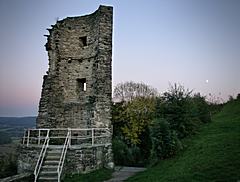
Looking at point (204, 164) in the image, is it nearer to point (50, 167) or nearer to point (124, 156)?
point (50, 167)

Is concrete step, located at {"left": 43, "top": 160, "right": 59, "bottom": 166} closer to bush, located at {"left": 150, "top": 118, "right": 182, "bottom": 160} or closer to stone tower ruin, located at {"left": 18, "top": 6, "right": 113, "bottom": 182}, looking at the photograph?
stone tower ruin, located at {"left": 18, "top": 6, "right": 113, "bottom": 182}

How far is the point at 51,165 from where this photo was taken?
40.6 ft

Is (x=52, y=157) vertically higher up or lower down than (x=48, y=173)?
higher up

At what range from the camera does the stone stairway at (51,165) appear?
1173 cm

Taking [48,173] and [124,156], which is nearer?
[48,173]

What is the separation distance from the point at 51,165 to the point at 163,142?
5.53 meters

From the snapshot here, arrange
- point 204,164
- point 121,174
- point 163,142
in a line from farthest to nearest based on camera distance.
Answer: point 163,142 < point 121,174 < point 204,164

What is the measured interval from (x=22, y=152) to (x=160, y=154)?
715 cm

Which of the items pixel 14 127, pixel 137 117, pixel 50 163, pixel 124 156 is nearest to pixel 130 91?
pixel 137 117

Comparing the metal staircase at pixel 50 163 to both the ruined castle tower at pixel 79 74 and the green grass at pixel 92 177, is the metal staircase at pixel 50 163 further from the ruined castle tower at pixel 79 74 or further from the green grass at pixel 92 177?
the ruined castle tower at pixel 79 74

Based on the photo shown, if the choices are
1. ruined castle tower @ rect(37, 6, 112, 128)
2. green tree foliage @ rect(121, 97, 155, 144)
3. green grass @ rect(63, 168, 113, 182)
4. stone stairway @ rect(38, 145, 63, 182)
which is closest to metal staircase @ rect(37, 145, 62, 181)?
stone stairway @ rect(38, 145, 63, 182)

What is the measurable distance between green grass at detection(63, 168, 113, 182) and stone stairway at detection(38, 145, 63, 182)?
648 millimetres

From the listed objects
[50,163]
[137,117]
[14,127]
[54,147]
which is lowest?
[50,163]

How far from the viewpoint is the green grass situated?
12.1 metres
